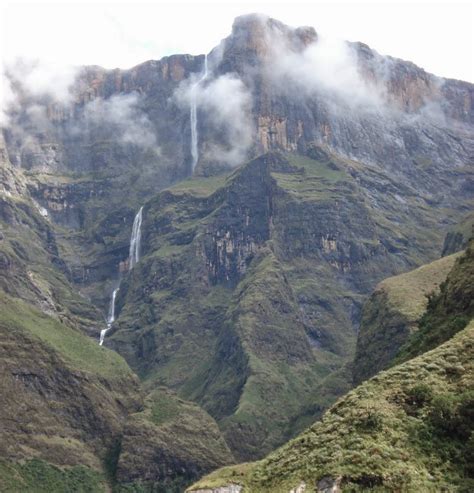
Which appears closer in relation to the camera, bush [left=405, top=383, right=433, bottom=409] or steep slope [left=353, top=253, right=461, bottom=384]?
bush [left=405, top=383, right=433, bottom=409]

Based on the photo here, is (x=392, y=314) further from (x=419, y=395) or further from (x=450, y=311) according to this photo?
(x=419, y=395)

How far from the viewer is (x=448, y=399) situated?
6153 centimetres

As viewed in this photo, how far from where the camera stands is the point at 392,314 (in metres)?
176

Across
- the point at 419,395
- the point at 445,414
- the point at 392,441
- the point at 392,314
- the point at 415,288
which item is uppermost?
the point at 415,288

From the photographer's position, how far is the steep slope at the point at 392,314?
170 metres

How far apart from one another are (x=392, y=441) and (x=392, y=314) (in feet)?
391

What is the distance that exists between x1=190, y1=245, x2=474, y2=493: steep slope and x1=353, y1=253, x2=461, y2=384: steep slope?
96.3 meters

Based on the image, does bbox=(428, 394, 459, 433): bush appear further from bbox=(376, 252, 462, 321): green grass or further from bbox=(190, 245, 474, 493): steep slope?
bbox=(376, 252, 462, 321): green grass

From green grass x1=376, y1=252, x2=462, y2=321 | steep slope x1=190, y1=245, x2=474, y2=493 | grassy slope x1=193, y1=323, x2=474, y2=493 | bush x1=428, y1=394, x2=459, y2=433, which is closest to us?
steep slope x1=190, y1=245, x2=474, y2=493

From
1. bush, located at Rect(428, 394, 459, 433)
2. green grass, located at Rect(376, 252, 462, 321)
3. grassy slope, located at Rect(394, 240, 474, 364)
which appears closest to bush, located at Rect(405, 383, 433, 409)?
bush, located at Rect(428, 394, 459, 433)

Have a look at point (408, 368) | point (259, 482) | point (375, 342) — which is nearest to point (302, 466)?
point (259, 482)

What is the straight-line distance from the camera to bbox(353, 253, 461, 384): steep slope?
170 metres

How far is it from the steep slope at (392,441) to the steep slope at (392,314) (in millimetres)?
96319

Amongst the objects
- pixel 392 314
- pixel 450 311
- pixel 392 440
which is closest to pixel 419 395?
pixel 392 440
